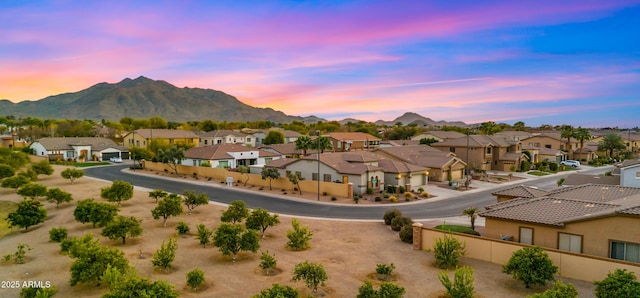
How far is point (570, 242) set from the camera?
22312 millimetres

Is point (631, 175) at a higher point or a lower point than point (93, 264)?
higher

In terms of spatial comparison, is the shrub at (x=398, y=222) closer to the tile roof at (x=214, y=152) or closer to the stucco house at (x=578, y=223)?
the stucco house at (x=578, y=223)

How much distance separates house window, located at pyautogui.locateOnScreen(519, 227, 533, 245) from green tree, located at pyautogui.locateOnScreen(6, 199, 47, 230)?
34111 mm

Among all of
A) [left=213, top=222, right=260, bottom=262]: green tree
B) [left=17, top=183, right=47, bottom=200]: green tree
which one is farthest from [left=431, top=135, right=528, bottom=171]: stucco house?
[left=17, top=183, right=47, bottom=200]: green tree

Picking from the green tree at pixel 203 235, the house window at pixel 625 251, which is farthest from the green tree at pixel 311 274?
the house window at pixel 625 251

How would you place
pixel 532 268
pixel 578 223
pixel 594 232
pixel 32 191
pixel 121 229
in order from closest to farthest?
pixel 532 268 → pixel 594 232 → pixel 578 223 → pixel 121 229 → pixel 32 191

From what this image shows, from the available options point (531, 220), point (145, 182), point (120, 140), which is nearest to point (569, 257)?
point (531, 220)

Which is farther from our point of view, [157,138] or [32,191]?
[157,138]

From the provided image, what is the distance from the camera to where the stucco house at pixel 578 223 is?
20.5 metres

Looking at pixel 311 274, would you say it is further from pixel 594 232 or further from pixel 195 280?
pixel 594 232

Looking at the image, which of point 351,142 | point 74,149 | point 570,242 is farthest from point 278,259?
A: point 351,142

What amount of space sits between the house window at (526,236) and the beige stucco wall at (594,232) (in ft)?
0.56

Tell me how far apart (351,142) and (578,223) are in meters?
83.9

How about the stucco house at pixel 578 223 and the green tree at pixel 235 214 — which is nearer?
A: the stucco house at pixel 578 223
